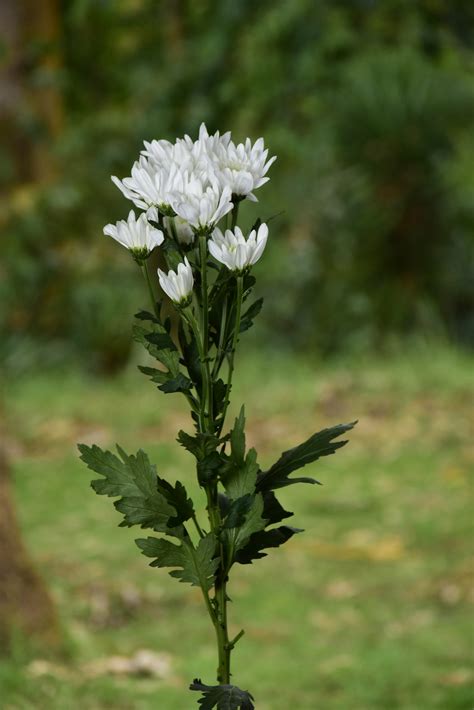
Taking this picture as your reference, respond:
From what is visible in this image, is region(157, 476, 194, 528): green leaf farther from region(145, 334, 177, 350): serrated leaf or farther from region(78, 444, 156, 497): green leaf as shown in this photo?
region(145, 334, 177, 350): serrated leaf

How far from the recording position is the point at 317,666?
13.1 ft

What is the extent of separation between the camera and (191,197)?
5.31 feet

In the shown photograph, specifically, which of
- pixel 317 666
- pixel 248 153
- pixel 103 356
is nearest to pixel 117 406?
pixel 103 356

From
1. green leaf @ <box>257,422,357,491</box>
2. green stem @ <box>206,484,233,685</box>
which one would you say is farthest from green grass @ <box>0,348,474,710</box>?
green leaf @ <box>257,422,357,491</box>

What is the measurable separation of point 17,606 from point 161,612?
3.37ft

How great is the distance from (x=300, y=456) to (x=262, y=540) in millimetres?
137

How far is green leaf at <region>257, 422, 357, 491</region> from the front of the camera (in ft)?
5.73

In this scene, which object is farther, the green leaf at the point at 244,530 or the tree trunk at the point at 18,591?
the tree trunk at the point at 18,591

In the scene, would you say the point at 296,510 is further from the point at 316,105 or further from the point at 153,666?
the point at 316,105

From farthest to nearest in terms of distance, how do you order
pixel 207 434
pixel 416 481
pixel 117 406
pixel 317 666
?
pixel 117 406 → pixel 416 481 → pixel 317 666 → pixel 207 434

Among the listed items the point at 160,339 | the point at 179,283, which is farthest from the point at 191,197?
the point at 160,339

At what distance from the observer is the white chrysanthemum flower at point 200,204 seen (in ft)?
5.28

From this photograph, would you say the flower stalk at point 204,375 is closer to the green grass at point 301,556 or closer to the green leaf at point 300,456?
the green leaf at point 300,456

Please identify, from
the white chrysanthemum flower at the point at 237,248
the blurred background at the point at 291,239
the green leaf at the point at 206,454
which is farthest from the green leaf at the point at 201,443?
the blurred background at the point at 291,239
